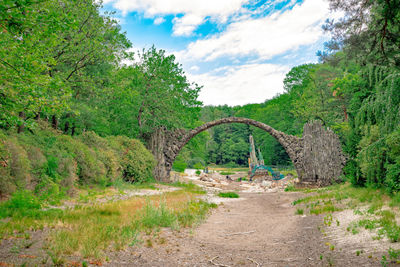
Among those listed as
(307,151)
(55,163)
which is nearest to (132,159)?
(55,163)

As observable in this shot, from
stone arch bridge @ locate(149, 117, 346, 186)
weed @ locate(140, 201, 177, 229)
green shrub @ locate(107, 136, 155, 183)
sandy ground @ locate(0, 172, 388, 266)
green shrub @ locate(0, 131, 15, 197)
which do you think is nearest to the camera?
sandy ground @ locate(0, 172, 388, 266)

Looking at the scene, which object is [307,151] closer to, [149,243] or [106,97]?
[106,97]

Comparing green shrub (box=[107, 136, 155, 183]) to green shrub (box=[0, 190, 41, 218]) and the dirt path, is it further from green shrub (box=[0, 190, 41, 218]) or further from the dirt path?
the dirt path

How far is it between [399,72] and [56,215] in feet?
25.5

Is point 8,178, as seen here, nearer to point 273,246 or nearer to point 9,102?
point 9,102

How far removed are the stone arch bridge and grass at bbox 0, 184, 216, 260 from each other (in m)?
12.1

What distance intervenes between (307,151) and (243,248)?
1551cm

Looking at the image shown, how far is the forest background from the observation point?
5426mm

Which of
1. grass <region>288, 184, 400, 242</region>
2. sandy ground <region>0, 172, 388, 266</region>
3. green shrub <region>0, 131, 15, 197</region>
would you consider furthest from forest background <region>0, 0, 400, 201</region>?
sandy ground <region>0, 172, 388, 266</region>

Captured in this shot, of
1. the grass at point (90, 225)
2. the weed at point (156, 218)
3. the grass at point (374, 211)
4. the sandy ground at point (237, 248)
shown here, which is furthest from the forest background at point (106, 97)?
the weed at point (156, 218)

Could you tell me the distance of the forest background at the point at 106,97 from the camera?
5.43 m

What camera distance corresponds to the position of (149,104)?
1906cm

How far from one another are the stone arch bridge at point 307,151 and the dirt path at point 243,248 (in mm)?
11903

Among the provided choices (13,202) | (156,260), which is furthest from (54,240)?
(13,202)
